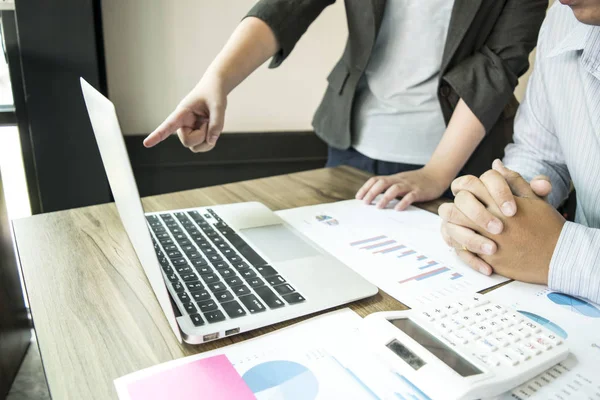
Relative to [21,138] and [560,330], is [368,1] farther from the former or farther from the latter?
[21,138]

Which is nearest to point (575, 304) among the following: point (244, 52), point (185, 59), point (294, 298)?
point (294, 298)

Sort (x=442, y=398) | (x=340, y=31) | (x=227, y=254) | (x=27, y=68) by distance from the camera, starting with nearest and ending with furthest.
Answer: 1. (x=442, y=398)
2. (x=227, y=254)
3. (x=27, y=68)
4. (x=340, y=31)

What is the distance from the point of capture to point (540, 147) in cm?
77

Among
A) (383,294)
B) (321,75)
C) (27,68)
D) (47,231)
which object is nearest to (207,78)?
(47,231)

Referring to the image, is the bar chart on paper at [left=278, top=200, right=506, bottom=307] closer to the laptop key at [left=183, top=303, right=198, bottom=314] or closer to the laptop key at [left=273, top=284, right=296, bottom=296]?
the laptop key at [left=273, top=284, right=296, bottom=296]

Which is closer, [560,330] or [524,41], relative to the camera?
[560,330]

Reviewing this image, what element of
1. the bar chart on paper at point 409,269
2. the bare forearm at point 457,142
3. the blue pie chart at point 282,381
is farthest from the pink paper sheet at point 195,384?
the bare forearm at point 457,142

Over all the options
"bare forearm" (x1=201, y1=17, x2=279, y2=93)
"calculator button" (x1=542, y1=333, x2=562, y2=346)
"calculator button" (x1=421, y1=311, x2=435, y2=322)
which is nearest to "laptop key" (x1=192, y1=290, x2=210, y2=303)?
"calculator button" (x1=421, y1=311, x2=435, y2=322)

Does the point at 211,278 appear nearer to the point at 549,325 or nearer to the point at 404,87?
the point at 549,325

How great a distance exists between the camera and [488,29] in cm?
83

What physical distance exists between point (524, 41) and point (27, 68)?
4.00ft

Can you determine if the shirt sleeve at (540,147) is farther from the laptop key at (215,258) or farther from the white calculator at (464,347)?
the laptop key at (215,258)

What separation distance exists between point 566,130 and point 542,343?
17.1 inches

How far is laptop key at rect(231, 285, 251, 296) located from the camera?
0.45 metres
